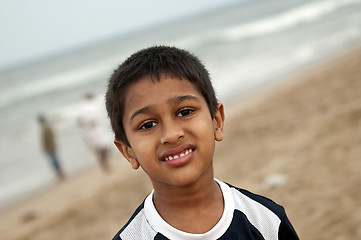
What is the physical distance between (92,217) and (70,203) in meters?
1.38

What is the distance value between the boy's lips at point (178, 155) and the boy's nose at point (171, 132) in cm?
4

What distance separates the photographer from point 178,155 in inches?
54.5

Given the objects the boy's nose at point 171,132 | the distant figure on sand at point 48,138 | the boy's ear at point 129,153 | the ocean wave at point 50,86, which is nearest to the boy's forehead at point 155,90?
the boy's nose at point 171,132

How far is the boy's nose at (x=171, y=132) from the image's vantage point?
1.35 meters

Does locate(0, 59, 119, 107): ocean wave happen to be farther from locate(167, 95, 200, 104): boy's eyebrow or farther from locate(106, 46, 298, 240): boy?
locate(167, 95, 200, 104): boy's eyebrow

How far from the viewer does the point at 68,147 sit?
1122cm

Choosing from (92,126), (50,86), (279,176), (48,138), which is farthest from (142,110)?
(50,86)

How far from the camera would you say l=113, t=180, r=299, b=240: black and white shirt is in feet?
4.71

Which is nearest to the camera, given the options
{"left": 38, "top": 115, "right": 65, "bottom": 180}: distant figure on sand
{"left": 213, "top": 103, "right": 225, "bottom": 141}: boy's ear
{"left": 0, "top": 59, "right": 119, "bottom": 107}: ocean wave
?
{"left": 213, "top": 103, "right": 225, "bottom": 141}: boy's ear

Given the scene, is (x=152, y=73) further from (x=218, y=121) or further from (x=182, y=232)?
(x=182, y=232)

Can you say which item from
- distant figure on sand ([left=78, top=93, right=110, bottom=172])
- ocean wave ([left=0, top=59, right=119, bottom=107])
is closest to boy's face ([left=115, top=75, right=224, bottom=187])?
distant figure on sand ([left=78, top=93, right=110, bottom=172])

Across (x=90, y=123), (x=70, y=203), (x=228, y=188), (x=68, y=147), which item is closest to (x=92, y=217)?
(x=70, y=203)

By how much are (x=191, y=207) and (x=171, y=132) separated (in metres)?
0.38

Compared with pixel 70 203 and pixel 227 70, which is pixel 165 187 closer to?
pixel 70 203
